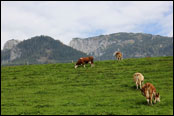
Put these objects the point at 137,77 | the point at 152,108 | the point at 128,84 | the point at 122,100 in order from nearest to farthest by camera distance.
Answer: the point at 152,108, the point at 122,100, the point at 137,77, the point at 128,84

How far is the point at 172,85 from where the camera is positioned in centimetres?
3116

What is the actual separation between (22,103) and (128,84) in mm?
14859

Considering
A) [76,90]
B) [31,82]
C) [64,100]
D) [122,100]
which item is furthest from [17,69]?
[122,100]

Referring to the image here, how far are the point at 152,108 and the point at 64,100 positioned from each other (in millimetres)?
10151

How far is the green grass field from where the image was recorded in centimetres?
2287

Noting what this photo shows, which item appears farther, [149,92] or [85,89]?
[85,89]

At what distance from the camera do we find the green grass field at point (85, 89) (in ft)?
75.0

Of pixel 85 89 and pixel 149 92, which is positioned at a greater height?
pixel 149 92

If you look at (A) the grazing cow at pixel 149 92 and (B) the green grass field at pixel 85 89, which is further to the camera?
(B) the green grass field at pixel 85 89

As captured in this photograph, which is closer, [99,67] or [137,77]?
[137,77]

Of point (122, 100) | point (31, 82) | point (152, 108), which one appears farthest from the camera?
point (31, 82)

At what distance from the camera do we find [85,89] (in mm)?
32062

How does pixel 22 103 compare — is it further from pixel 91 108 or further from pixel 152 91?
pixel 152 91

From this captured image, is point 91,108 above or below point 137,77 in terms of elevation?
below
